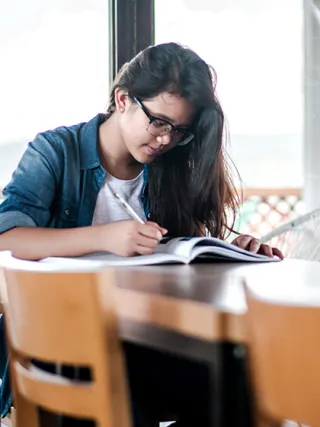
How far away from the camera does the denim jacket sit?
1691mm

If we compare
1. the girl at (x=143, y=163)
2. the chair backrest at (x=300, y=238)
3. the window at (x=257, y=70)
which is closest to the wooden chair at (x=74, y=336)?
the girl at (x=143, y=163)

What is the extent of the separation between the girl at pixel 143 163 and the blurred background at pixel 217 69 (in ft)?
0.94

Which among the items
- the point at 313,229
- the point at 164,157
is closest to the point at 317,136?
the point at 313,229

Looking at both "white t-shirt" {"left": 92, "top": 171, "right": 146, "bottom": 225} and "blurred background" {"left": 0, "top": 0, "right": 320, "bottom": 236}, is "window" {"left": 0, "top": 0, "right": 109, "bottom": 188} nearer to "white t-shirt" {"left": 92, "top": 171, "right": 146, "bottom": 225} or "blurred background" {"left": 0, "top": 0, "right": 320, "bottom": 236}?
"blurred background" {"left": 0, "top": 0, "right": 320, "bottom": 236}

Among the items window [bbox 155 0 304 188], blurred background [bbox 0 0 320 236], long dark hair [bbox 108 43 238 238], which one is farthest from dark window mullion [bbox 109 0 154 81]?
long dark hair [bbox 108 43 238 238]

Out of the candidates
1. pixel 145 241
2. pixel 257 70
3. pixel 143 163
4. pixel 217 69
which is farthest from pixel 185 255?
pixel 257 70

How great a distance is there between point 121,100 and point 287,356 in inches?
48.2

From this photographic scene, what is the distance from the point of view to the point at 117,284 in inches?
41.8

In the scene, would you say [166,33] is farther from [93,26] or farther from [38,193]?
[38,193]

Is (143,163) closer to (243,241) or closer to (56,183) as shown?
(56,183)

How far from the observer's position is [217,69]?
2.94 meters

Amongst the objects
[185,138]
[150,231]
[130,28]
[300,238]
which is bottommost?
[300,238]

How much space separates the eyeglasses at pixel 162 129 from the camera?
68.9 inches

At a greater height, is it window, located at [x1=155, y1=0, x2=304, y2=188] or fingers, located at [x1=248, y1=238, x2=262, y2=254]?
window, located at [x1=155, y1=0, x2=304, y2=188]
